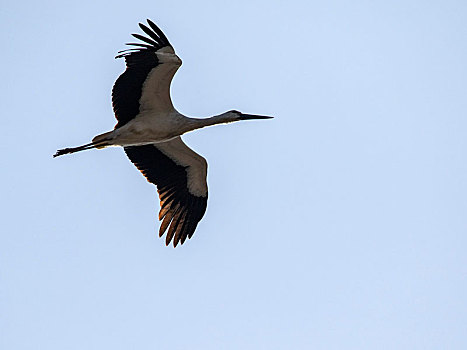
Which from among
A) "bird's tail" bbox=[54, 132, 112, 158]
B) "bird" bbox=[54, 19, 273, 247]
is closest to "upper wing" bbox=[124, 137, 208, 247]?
"bird" bbox=[54, 19, 273, 247]

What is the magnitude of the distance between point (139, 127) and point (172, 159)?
1381 mm

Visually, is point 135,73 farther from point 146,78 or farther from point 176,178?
point 176,178

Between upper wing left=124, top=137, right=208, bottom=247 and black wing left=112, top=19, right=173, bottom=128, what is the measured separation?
110 centimetres

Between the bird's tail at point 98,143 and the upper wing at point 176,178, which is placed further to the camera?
the upper wing at point 176,178

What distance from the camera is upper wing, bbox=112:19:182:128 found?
20.9m

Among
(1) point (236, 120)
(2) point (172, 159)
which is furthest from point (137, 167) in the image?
(1) point (236, 120)

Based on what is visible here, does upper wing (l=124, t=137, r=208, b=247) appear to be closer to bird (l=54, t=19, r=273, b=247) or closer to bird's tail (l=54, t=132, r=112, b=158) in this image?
bird (l=54, t=19, r=273, b=247)

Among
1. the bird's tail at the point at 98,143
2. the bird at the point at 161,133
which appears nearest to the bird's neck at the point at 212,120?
the bird at the point at 161,133

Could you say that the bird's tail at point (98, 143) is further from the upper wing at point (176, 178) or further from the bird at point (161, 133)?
the upper wing at point (176, 178)

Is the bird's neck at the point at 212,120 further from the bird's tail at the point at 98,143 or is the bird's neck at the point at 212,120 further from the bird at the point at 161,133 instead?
the bird's tail at the point at 98,143

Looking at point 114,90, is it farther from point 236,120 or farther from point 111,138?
point 236,120

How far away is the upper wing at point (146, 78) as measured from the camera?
20.9 metres

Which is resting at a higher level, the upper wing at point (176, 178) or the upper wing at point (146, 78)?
the upper wing at point (146, 78)

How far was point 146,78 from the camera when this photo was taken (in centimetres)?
2145
